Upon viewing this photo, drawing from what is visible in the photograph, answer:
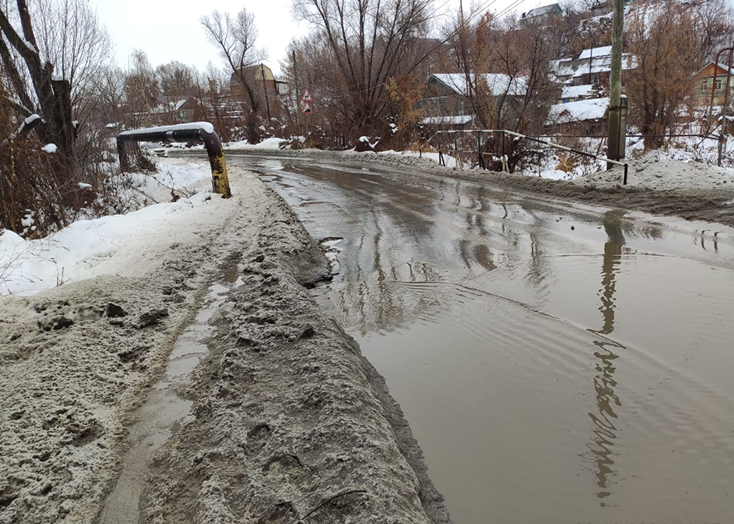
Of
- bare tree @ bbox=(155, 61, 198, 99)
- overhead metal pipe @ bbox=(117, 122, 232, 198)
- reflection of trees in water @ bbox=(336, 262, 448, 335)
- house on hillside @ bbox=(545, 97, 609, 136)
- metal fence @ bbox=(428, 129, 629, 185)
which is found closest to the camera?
reflection of trees in water @ bbox=(336, 262, 448, 335)

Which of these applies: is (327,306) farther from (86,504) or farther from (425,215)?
(425,215)

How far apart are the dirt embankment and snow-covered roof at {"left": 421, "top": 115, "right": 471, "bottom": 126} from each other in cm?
2048

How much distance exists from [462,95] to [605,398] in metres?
18.7

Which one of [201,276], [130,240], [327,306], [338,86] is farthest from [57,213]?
[338,86]

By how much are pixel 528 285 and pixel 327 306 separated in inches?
84.4

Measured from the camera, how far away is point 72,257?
5875mm

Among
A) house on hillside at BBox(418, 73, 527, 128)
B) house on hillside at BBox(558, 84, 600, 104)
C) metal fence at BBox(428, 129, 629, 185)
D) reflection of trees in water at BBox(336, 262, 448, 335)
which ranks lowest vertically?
reflection of trees in water at BBox(336, 262, 448, 335)

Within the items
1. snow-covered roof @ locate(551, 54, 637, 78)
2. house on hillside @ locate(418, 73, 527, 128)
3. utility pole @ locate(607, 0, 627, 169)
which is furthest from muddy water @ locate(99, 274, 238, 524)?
snow-covered roof @ locate(551, 54, 637, 78)

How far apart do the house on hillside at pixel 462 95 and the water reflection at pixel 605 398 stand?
14.8 metres

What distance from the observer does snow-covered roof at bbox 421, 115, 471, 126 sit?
75.9 feet

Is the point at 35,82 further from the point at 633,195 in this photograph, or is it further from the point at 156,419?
the point at 633,195

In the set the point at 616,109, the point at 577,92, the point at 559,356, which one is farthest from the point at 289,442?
the point at 577,92

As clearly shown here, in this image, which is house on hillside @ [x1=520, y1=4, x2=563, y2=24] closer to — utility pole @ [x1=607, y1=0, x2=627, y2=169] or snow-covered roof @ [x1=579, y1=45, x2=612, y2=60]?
utility pole @ [x1=607, y1=0, x2=627, y2=169]

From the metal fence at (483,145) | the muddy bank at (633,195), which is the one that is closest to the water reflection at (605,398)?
the muddy bank at (633,195)
